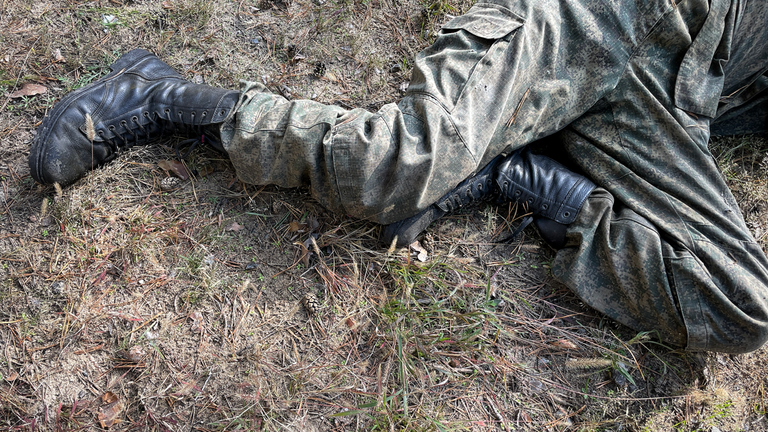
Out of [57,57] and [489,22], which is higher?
[489,22]

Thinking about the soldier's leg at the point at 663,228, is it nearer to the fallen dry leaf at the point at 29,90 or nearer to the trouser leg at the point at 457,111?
the trouser leg at the point at 457,111

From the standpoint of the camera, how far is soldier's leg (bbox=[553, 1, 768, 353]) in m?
2.15

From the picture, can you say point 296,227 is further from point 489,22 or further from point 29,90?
point 29,90

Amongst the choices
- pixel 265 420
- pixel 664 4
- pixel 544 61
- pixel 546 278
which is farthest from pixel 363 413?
pixel 664 4

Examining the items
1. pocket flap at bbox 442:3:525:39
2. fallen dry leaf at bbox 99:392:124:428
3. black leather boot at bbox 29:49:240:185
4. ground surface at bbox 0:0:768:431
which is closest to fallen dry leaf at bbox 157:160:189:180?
ground surface at bbox 0:0:768:431

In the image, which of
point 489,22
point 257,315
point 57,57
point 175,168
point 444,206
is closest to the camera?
point 489,22

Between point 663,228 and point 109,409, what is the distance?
105 inches

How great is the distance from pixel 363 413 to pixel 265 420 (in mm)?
422

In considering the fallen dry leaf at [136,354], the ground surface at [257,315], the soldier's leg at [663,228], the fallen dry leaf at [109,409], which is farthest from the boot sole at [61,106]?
the soldier's leg at [663,228]

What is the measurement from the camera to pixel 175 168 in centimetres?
253

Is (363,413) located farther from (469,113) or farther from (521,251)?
(469,113)

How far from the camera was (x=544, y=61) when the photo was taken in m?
2.19

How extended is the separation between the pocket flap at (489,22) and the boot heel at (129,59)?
169cm

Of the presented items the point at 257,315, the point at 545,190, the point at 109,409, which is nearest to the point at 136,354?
the point at 109,409
